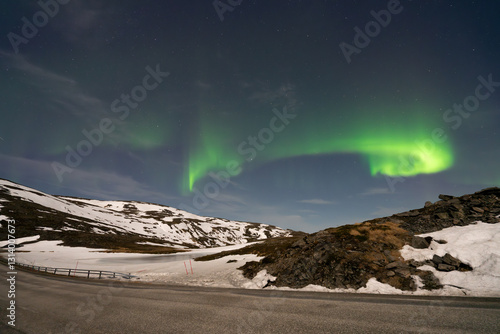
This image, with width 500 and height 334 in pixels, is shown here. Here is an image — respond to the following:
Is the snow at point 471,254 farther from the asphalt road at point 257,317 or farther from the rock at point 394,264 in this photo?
the asphalt road at point 257,317

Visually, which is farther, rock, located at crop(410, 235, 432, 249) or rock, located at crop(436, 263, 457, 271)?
rock, located at crop(410, 235, 432, 249)

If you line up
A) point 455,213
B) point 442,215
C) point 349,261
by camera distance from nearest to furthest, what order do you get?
point 349,261 → point 455,213 → point 442,215

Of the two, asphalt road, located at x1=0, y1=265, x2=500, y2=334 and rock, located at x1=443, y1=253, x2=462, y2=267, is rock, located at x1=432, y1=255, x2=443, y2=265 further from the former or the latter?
asphalt road, located at x1=0, y1=265, x2=500, y2=334

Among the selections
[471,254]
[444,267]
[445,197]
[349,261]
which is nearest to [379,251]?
[349,261]

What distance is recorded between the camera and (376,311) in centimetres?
1172

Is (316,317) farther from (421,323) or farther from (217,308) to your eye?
(217,308)

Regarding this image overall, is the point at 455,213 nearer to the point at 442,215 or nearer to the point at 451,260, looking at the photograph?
the point at 442,215

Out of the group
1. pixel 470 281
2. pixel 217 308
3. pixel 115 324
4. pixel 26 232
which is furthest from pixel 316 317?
pixel 26 232

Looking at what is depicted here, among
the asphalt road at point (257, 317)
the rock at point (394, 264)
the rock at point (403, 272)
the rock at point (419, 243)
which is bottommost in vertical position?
the asphalt road at point (257, 317)

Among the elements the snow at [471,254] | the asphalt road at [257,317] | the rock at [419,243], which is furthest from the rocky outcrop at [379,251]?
the asphalt road at [257,317]

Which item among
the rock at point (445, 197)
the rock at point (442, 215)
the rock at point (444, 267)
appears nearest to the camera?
the rock at point (444, 267)

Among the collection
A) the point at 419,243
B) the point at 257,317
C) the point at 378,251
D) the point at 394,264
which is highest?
the point at 419,243

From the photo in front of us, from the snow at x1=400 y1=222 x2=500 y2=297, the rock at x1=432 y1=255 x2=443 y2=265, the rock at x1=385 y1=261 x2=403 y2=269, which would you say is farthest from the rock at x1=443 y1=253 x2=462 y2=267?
the rock at x1=385 y1=261 x2=403 y2=269

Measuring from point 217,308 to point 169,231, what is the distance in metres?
195
